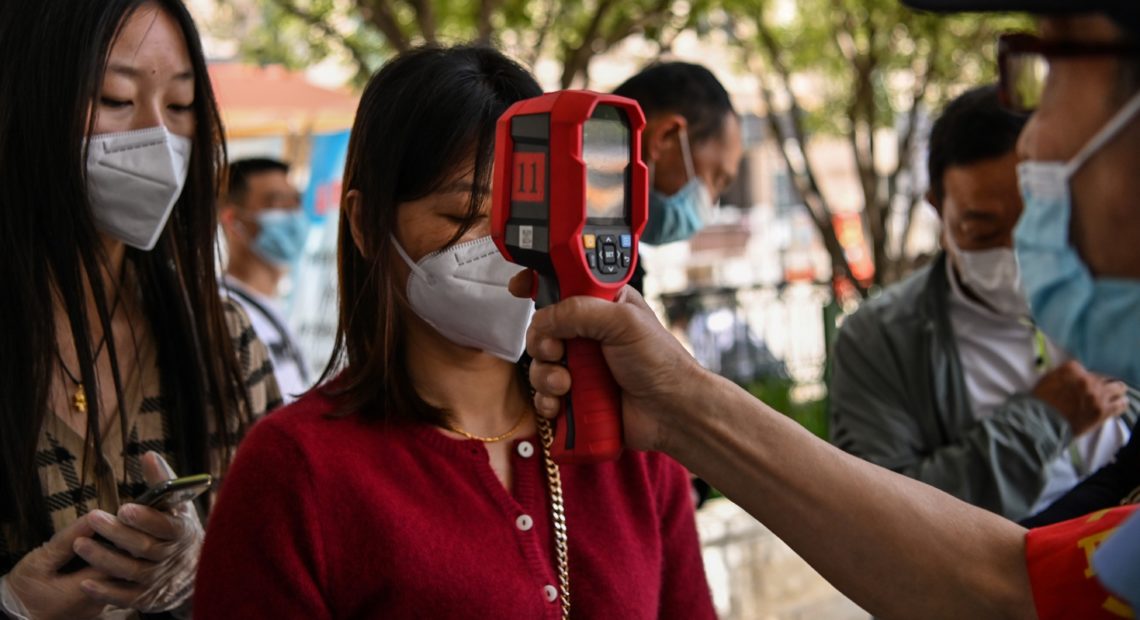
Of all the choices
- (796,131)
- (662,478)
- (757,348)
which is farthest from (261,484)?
(757,348)

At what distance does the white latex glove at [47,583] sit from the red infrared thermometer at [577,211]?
803mm

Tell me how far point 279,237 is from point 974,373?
329 cm

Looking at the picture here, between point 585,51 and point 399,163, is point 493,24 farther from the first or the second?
point 399,163

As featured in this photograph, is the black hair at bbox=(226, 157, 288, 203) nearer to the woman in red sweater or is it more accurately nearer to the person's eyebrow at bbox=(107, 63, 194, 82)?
the person's eyebrow at bbox=(107, 63, 194, 82)

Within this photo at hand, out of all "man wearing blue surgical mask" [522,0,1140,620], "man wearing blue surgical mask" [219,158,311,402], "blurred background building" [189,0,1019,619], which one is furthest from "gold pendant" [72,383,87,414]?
"blurred background building" [189,0,1019,619]

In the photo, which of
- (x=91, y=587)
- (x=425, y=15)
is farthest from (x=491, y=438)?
(x=425, y=15)

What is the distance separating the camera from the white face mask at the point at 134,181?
2160 millimetres

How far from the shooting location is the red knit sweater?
1.67 m

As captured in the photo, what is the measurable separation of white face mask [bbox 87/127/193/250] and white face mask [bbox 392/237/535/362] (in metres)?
0.56

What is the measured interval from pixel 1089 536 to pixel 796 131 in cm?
722

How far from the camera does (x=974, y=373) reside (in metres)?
2.83

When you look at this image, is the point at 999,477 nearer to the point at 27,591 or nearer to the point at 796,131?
the point at 27,591

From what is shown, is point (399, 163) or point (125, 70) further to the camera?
point (125, 70)

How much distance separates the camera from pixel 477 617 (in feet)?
5.65
